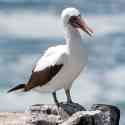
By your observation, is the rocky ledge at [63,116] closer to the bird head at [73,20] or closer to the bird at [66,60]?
the bird at [66,60]

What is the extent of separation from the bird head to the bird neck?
132 millimetres

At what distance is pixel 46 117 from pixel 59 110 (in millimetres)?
493

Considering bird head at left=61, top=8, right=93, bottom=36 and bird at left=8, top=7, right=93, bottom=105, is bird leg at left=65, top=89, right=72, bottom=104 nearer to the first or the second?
bird at left=8, top=7, right=93, bottom=105

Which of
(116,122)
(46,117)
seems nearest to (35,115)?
(46,117)

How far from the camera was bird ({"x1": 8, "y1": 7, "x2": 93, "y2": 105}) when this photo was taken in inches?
842

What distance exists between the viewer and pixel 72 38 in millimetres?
21625

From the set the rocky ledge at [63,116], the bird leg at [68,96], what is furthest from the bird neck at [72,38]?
the rocky ledge at [63,116]

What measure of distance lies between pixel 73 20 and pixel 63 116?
3.03 m

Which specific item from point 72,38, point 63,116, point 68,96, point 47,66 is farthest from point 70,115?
point 72,38

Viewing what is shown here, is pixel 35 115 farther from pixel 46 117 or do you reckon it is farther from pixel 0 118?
pixel 0 118

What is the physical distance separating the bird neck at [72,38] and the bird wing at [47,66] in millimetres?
264

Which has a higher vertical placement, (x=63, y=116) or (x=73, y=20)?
(x=73, y=20)

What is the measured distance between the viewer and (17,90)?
76.5ft

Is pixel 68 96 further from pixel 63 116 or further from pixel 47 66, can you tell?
pixel 47 66
